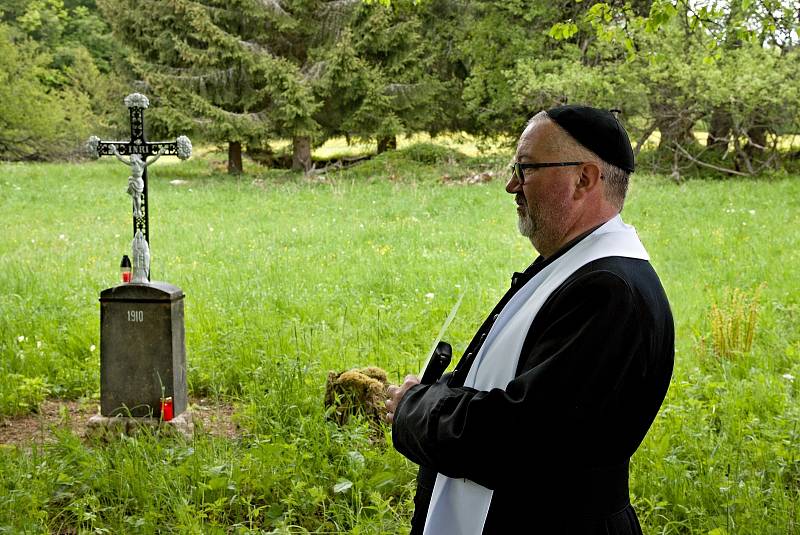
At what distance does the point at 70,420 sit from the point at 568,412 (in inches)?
196

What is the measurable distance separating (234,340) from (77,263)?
4796 mm

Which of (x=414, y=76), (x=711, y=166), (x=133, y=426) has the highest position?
(x=414, y=76)

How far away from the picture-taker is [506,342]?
7.16 feet

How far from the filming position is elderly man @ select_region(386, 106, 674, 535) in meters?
1.98

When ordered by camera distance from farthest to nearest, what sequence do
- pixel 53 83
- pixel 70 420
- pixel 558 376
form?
1. pixel 53 83
2. pixel 70 420
3. pixel 558 376

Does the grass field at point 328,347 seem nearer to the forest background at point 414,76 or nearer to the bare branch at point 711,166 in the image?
the bare branch at point 711,166

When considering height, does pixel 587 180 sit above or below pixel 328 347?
above

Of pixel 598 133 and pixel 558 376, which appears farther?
pixel 598 133

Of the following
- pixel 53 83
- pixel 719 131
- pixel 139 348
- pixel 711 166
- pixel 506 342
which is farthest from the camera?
pixel 53 83

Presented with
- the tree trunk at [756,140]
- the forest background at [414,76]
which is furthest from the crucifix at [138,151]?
the tree trunk at [756,140]

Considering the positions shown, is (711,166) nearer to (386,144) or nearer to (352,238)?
(352,238)

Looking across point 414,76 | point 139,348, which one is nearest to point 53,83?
point 414,76

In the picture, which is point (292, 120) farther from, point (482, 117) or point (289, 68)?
point (482, 117)

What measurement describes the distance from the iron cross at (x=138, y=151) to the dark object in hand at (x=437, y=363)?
4.17m
